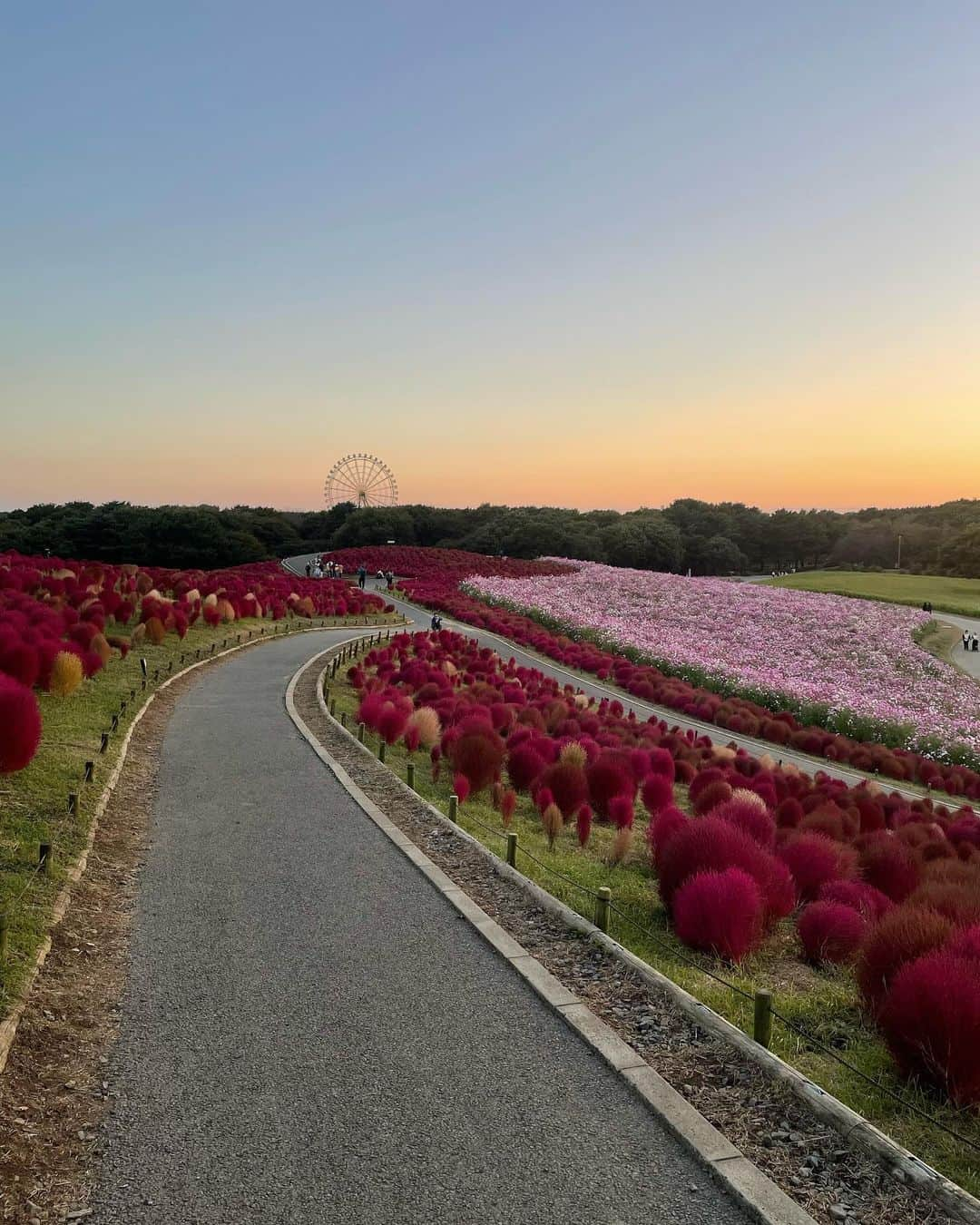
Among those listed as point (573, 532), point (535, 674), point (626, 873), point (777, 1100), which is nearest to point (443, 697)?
point (535, 674)

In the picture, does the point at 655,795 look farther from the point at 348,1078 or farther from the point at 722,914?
the point at 348,1078

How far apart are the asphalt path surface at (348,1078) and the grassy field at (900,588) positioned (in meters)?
61.3

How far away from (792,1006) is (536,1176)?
2990 millimetres

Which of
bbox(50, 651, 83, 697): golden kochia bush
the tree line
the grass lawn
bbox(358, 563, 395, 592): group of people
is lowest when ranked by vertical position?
the grass lawn

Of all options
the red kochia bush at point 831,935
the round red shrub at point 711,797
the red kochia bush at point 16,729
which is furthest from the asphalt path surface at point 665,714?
the red kochia bush at point 16,729

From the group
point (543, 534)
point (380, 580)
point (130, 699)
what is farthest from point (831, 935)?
point (543, 534)

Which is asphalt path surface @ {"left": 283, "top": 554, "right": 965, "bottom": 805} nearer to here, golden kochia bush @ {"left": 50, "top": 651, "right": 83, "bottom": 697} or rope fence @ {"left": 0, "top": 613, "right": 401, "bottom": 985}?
rope fence @ {"left": 0, "top": 613, "right": 401, "bottom": 985}

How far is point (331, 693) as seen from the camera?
21188mm

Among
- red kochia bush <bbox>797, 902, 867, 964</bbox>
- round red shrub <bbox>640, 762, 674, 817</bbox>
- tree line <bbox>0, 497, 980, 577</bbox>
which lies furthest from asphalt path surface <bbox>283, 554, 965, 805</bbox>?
tree line <bbox>0, 497, 980, 577</bbox>

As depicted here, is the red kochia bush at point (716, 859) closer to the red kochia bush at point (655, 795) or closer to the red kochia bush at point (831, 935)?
the red kochia bush at point (831, 935)

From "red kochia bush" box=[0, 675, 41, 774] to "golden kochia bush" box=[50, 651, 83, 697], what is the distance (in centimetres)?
509

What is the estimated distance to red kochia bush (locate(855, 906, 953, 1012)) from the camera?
6512 millimetres

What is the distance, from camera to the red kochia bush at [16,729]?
10.0 m

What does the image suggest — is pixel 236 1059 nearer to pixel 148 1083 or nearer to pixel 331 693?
pixel 148 1083
